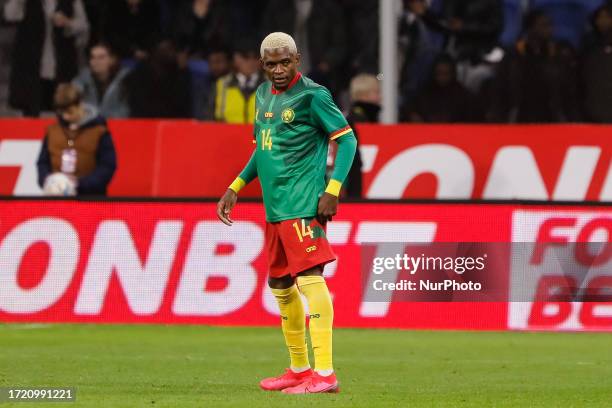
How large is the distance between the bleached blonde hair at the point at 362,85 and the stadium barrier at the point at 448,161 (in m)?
0.36

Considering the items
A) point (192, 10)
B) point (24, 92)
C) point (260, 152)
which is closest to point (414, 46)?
point (192, 10)

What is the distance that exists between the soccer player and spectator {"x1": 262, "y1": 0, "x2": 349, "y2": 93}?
1046 centimetres

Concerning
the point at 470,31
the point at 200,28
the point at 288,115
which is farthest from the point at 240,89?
the point at 288,115

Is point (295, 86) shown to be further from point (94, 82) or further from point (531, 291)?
point (94, 82)

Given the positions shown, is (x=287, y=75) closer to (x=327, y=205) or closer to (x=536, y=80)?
(x=327, y=205)

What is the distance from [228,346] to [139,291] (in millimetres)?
1373

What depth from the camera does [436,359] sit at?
43.1 feet

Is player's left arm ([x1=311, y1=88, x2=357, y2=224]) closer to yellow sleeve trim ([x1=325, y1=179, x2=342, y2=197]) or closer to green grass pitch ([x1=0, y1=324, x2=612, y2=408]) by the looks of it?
yellow sleeve trim ([x1=325, y1=179, x2=342, y2=197])

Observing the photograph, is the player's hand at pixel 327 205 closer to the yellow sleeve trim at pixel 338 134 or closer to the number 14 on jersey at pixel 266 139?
the yellow sleeve trim at pixel 338 134

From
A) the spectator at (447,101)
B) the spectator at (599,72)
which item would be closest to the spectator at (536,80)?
the spectator at (599,72)

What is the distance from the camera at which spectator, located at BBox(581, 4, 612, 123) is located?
2059 centimetres

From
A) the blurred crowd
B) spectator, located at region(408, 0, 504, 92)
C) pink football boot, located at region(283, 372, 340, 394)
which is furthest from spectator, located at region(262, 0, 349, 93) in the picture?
pink football boot, located at region(283, 372, 340, 394)

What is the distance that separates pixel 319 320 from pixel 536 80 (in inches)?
430

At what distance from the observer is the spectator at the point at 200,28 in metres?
21.6
